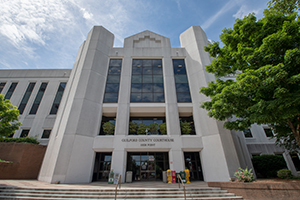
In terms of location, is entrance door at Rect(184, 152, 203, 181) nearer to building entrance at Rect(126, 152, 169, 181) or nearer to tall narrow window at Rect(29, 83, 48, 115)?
building entrance at Rect(126, 152, 169, 181)

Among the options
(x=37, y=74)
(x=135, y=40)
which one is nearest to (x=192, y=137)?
(x=135, y=40)

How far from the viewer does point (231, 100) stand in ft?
32.8

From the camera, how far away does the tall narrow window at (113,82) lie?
58.7 ft

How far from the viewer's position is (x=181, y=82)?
19.1 metres

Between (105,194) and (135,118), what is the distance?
434 inches

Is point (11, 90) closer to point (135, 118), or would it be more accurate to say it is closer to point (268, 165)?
point (135, 118)

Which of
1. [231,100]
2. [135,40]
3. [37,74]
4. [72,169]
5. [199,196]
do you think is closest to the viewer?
[199,196]

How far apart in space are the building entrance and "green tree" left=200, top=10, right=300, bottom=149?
8609mm

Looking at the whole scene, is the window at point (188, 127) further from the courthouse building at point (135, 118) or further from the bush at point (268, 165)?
the bush at point (268, 165)

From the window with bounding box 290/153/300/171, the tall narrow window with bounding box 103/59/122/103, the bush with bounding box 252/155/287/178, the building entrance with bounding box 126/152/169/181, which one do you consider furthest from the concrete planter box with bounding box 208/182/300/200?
the window with bounding box 290/153/300/171

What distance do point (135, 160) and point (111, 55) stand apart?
47.7 ft

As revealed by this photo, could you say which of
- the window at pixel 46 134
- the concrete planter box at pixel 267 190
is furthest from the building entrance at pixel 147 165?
the window at pixel 46 134

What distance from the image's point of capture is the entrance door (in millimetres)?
15906

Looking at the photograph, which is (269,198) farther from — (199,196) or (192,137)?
(192,137)
